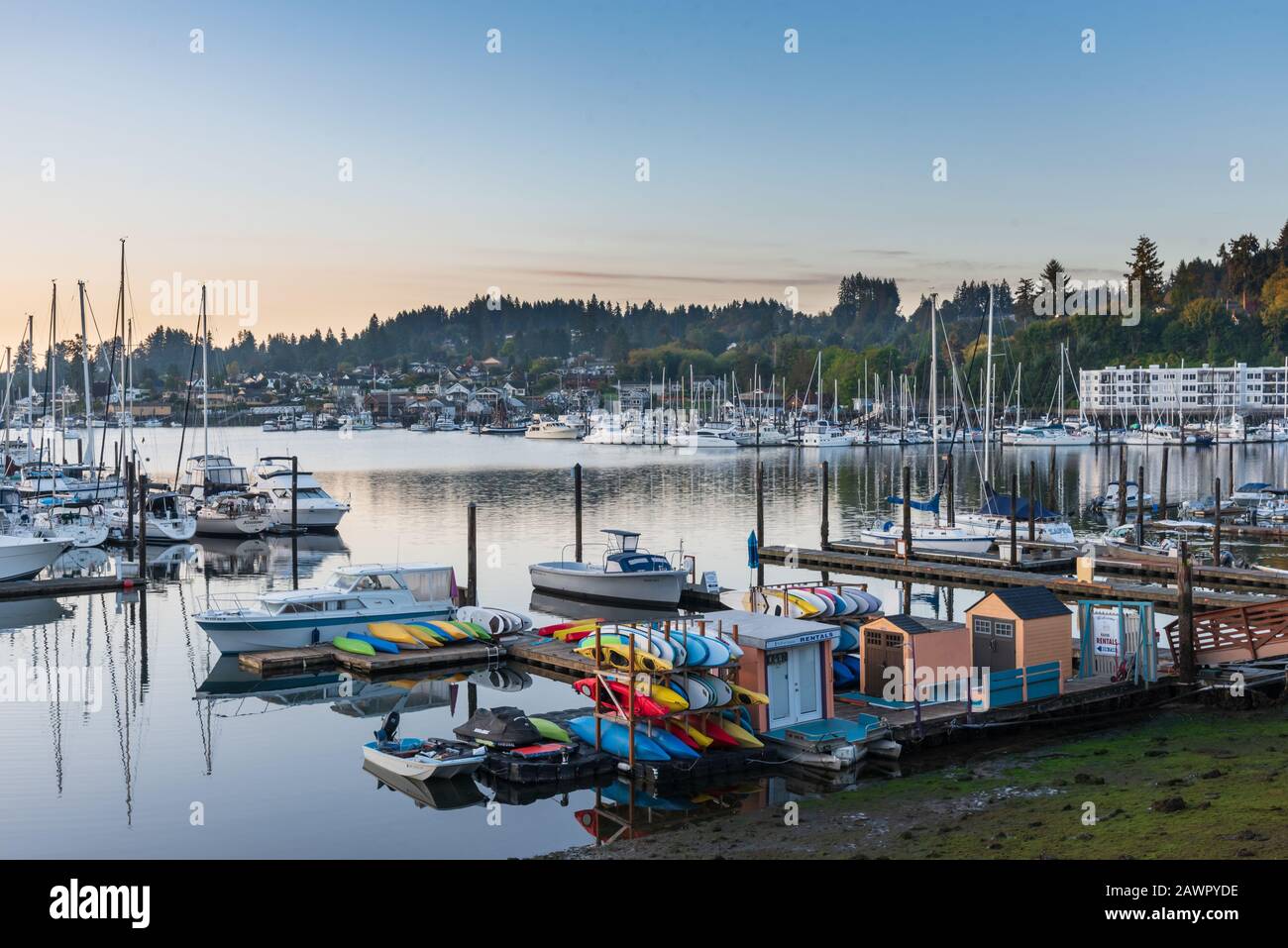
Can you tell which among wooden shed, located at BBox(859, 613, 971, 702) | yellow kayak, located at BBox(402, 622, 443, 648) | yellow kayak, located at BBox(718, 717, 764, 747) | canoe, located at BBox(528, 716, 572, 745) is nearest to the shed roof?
wooden shed, located at BBox(859, 613, 971, 702)

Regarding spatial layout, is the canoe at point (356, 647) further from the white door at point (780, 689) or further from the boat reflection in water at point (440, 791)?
the white door at point (780, 689)

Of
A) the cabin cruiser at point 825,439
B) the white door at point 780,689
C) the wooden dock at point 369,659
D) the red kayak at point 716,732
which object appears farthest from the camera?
the cabin cruiser at point 825,439

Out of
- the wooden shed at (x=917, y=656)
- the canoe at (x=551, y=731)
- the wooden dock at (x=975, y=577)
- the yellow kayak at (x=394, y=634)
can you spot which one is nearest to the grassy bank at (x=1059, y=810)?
the wooden shed at (x=917, y=656)

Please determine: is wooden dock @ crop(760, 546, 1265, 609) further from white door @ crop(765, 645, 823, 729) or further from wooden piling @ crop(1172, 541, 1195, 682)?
white door @ crop(765, 645, 823, 729)

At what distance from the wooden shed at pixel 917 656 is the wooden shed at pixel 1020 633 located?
659 millimetres

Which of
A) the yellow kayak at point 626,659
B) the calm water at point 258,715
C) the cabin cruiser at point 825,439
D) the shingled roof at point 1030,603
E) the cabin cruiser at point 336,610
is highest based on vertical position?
the cabin cruiser at point 825,439

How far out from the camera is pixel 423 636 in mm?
38188

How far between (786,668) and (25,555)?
37.9 meters

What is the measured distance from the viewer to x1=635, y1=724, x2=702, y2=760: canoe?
25078 millimetres

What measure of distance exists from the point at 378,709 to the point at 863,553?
3112 cm

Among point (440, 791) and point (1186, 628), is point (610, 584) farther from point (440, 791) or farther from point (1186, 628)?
point (440, 791)

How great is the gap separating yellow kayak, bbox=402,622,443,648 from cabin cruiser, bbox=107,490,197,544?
107 feet

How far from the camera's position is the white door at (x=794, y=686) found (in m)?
26.9
